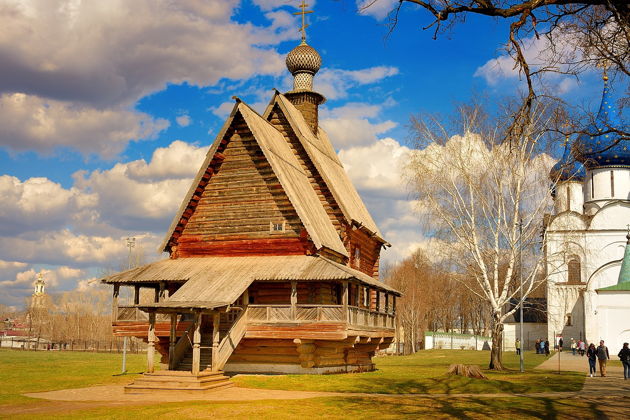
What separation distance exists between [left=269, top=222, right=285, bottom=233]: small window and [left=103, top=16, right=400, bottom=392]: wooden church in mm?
41

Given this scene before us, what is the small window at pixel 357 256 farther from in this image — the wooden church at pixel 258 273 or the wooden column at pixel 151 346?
the wooden column at pixel 151 346

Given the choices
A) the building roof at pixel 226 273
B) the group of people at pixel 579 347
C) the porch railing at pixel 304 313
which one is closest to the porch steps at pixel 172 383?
the building roof at pixel 226 273

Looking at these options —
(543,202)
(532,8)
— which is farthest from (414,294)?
(532,8)

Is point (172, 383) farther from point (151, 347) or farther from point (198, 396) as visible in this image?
point (151, 347)

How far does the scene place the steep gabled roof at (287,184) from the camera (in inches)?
1007

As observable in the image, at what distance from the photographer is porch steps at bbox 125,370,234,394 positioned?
64.2 ft

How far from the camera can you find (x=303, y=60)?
37250mm

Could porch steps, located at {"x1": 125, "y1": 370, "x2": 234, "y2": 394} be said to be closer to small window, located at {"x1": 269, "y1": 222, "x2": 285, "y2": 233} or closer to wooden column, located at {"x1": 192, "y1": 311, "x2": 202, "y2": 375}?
wooden column, located at {"x1": 192, "y1": 311, "x2": 202, "y2": 375}

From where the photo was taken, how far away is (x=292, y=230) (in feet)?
85.6

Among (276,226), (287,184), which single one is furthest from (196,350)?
(287,184)

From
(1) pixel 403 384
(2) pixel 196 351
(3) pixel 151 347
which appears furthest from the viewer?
(1) pixel 403 384

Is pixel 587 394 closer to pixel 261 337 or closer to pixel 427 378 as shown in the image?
pixel 427 378

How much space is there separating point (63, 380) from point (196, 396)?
9275 mm

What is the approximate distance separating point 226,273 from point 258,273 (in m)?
1.39
